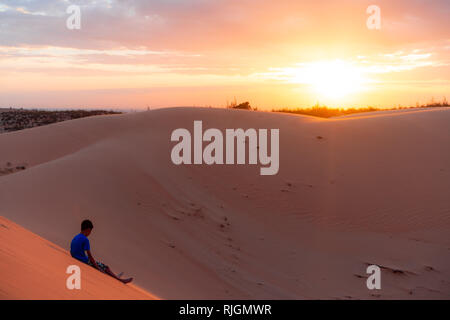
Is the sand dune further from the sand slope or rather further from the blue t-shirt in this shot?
the sand slope

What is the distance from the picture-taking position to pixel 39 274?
142 inches

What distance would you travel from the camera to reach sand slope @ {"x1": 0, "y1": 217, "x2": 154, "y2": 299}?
123 inches

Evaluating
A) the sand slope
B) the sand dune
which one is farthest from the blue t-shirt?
the sand dune

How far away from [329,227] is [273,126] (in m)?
5.05

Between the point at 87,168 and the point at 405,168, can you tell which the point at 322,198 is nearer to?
the point at 405,168

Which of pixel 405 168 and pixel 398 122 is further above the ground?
pixel 398 122

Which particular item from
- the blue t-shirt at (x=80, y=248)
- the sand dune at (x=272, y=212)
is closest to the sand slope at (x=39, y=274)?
the blue t-shirt at (x=80, y=248)

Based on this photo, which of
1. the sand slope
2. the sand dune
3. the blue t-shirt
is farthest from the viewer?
the sand dune

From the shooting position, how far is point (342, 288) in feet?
22.1

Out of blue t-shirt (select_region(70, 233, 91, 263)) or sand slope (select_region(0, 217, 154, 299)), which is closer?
sand slope (select_region(0, 217, 154, 299))

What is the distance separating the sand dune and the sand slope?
1423mm
